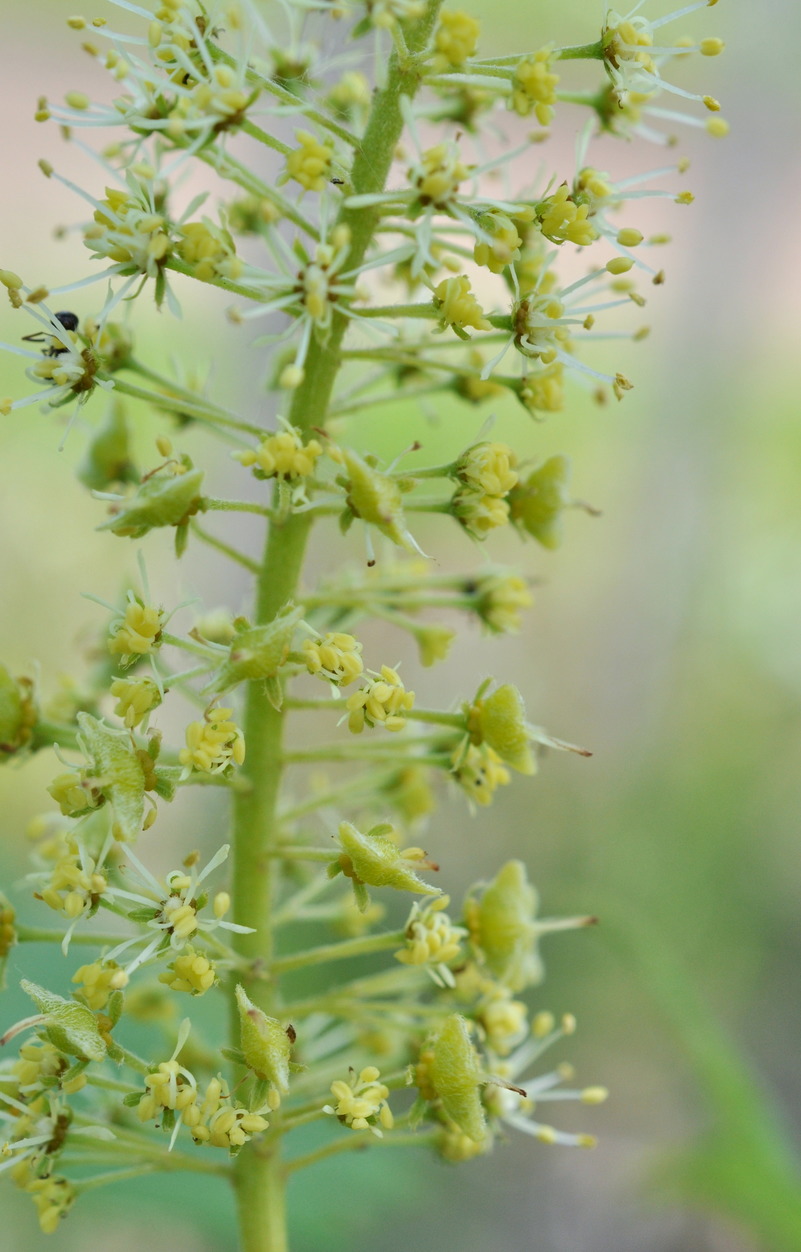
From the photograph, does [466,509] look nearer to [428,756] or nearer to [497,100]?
[428,756]

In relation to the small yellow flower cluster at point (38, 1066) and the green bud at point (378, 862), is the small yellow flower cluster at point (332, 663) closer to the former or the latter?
the green bud at point (378, 862)

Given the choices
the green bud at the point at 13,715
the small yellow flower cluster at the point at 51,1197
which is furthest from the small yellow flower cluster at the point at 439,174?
the small yellow flower cluster at the point at 51,1197

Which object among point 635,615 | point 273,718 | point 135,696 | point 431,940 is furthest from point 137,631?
point 635,615

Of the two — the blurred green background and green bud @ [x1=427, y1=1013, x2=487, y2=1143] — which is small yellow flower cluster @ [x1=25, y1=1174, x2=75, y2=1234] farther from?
the blurred green background

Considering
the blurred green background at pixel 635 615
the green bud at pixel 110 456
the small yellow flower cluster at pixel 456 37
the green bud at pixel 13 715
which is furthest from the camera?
the blurred green background at pixel 635 615

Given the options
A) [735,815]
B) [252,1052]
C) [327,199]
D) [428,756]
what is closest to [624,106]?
[327,199]

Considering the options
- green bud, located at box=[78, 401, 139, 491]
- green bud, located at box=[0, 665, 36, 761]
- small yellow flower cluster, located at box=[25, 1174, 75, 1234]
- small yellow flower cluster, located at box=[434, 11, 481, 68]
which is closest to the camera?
small yellow flower cluster, located at box=[434, 11, 481, 68]

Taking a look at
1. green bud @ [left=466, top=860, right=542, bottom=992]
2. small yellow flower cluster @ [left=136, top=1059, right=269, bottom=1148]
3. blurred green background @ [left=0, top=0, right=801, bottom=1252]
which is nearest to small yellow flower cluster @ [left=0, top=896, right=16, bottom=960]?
small yellow flower cluster @ [left=136, top=1059, right=269, bottom=1148]
